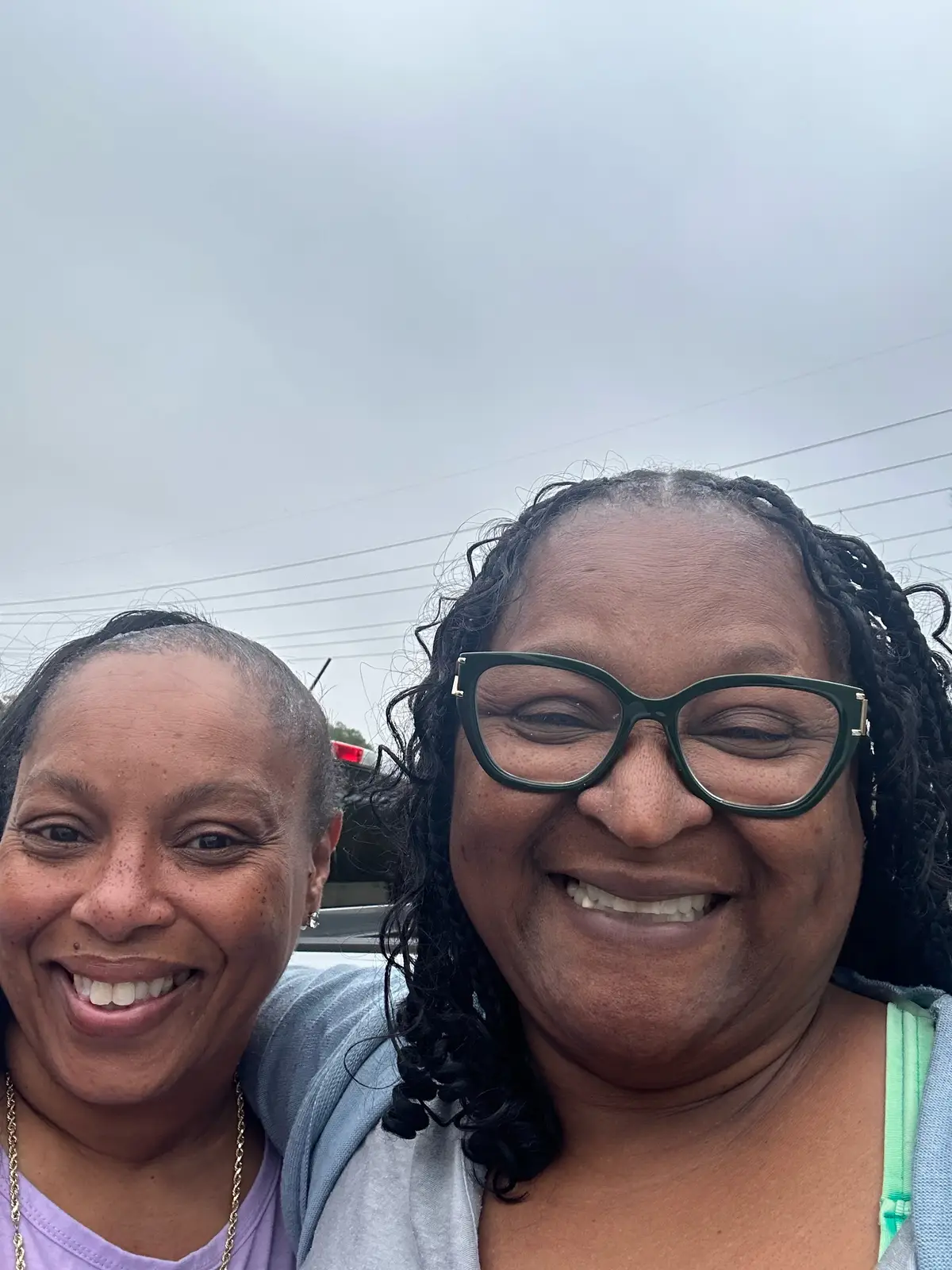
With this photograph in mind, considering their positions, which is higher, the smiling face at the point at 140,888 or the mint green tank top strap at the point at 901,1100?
the smiling face at the point at 140,888

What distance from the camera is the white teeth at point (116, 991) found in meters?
1.61

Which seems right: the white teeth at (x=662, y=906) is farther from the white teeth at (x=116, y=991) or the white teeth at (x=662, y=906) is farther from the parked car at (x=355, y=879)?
the white teeth at (x=116, y=991)

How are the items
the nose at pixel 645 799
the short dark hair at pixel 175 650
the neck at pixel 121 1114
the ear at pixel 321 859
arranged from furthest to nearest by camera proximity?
the ear at pixel 321 859, the short dark hair at pixel 175 650, the neck at pixel 121 1114, the nose at pixel 645 799

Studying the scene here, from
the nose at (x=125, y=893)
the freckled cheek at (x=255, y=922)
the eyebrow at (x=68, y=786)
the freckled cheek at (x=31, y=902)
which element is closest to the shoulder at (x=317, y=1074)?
the freckled cheek at (x=255, y=922)

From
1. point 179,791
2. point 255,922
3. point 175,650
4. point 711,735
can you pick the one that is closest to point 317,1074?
point 255,922

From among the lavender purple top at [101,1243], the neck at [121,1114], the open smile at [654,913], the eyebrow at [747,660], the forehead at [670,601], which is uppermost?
the forehead at [670,601]

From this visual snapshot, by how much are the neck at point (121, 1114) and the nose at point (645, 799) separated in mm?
931

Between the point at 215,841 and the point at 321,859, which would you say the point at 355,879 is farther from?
the point at 215,841

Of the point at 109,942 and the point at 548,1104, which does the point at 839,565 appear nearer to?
the point at 548,1104

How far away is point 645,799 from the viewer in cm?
130

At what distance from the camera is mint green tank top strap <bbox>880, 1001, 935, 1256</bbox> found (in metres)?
1.15

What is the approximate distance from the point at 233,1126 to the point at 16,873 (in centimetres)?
65

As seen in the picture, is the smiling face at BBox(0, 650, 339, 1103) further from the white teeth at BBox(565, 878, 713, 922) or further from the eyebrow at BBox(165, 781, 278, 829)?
the white teeth at BBox(565, 878, 713, 922)

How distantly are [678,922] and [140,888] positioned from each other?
850 millimetres
